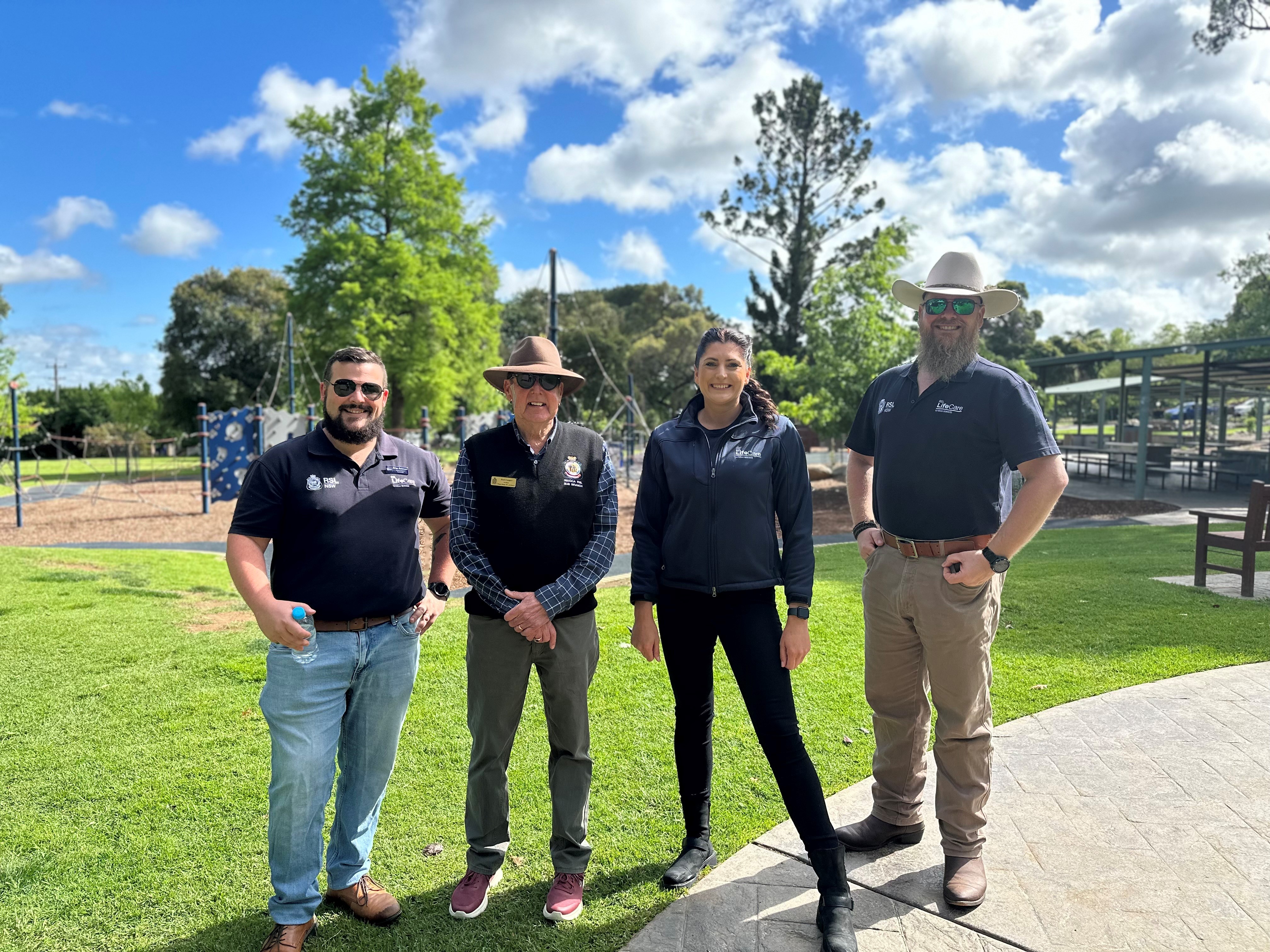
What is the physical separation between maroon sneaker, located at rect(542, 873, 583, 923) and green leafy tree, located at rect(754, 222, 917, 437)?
1386 cm

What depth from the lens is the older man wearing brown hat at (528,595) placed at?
274 cm

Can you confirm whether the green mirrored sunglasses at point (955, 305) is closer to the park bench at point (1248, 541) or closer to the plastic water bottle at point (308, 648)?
the plastic water bottle at point (308, 648)

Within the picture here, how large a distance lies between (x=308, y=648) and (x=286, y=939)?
93cm

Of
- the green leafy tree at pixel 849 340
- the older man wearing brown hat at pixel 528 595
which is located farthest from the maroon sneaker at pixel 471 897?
the green leafy tree at pixel 849 340

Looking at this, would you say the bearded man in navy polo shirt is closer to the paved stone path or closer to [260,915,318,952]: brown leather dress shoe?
[260,915,318,952]: brown leather dress shoe

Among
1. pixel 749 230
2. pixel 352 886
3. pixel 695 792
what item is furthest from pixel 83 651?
pixel 749 230

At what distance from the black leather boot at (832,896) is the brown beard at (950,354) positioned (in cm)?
173

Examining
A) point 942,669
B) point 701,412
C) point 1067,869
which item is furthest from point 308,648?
point 1067,869

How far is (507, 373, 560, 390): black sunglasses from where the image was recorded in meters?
2.80

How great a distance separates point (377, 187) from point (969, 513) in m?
27.8

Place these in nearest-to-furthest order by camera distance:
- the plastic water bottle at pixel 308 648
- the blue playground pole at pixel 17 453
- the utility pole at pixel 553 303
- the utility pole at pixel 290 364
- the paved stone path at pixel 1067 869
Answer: the plastic water bottle at pixel 308 648 → the paved stone path at pixel 1067 869 → the utility pole at pixel 553 303 → the blue playground pole at pixel 17 453 → the utility pole at pixel 290 364

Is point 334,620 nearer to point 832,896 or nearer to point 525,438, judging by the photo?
point 525,438

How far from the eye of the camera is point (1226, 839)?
10.5 feet

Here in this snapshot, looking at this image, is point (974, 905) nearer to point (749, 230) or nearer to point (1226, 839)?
point (1226, 839)
